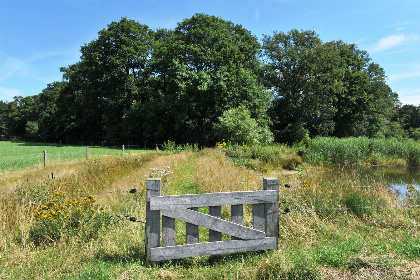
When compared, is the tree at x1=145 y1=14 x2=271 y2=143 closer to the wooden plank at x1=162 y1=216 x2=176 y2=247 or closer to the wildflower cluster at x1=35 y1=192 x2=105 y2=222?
the wildflower cluster at x1=35 y1=192 x2=105 y2=222

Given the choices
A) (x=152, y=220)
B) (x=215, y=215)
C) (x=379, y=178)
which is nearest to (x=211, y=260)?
(x=215, y=215)

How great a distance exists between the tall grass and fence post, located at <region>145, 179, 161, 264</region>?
674 inches

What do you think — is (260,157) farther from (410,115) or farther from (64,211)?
(410,115)

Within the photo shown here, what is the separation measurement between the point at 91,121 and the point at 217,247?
46999mm

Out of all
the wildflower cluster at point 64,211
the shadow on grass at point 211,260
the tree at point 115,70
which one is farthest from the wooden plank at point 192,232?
the tree at point 115,70

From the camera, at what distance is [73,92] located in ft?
136

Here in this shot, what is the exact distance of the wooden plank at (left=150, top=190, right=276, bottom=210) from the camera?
3.43 m

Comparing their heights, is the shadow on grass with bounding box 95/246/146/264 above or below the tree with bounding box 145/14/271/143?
below

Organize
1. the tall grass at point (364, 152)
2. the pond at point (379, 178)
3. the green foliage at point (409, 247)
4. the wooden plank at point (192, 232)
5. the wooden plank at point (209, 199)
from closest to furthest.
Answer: the wooden plank at point (209, 199) < the wooden plank at point (192, 232) < the green foliage at point (409, 247) < the pond at point (379, 178) < the tall grass at point (364, 152)

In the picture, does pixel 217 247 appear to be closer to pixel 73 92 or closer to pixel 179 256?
pixel 179 256

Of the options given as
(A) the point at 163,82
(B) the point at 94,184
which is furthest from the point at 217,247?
(A) the point at 163,82

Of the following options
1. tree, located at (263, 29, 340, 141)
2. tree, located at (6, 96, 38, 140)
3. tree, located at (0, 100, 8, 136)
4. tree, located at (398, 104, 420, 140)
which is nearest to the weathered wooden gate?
tree, located at (263, 29, 340, 141)

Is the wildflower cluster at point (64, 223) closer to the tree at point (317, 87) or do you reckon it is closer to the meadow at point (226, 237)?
the meadow at point (226, 237)

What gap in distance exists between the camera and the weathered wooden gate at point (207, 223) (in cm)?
346
